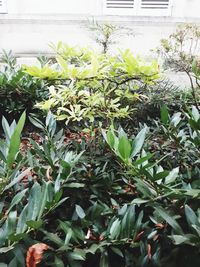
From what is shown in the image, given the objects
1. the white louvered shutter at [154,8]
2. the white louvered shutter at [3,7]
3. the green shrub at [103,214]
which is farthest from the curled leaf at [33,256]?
the white louvered shutter at [3,7]

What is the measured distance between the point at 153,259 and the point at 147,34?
5.34 metres

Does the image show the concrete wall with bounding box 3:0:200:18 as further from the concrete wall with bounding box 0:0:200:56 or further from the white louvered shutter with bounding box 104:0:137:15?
the white louvered shutter with bounding box 104:0:137:15

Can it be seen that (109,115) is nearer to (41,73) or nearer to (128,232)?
(41,73)

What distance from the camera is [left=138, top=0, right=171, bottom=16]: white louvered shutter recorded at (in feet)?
18.7

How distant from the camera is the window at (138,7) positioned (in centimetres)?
571

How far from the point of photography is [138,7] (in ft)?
19.0

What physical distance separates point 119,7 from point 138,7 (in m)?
0.38

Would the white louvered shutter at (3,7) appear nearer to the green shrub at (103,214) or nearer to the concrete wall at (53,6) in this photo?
the concrete wall at (53,6)

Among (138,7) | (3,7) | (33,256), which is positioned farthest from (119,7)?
(33,256)

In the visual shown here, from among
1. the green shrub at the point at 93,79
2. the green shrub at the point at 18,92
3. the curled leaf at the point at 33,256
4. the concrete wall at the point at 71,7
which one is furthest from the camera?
the concrete wall at the point at 71,7

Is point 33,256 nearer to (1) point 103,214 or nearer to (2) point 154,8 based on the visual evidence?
(1) point 103,214

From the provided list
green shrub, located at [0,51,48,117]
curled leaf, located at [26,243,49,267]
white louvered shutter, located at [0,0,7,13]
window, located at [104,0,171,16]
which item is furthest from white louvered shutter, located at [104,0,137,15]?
curled leaf, located at [26,243,49,267]

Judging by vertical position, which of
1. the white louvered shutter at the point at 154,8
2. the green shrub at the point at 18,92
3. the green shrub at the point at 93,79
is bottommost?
the green shrub at the point at 18,92

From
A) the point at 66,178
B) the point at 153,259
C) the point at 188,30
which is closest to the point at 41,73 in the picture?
the point at 66,178
